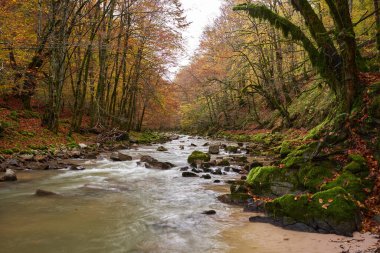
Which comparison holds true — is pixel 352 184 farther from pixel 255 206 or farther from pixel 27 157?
pixel 27 157

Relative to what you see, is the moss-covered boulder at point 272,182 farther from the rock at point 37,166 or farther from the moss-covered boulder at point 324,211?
the rock at point 37,166

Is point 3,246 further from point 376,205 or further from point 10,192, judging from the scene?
point 376,205

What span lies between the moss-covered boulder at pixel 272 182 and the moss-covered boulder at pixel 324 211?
1215mm

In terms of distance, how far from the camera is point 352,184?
5.99m

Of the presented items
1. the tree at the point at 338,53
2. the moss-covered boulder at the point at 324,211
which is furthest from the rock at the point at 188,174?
the moss-covered boulder at the point at 324,211

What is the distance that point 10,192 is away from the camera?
7758 millimetres

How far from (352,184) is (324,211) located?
1.16 meters

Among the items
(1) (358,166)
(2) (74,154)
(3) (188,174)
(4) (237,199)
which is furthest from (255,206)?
(2) (74,154)

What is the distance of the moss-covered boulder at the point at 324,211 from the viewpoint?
5027 millimetres

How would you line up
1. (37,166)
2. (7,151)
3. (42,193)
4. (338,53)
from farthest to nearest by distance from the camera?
(7,151) < (37,166) < (338,53) < (42,193)

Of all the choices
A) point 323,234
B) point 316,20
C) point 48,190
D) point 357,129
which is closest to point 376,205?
point 323,234

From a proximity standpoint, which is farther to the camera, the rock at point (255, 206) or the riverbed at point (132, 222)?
the rock at point (255, 206)

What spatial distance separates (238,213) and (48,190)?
4.99 m

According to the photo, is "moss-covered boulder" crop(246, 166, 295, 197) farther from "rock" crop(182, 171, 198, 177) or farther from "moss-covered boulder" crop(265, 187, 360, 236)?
"rock" crop(182, 171, 198, 177)
